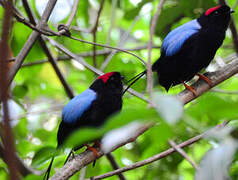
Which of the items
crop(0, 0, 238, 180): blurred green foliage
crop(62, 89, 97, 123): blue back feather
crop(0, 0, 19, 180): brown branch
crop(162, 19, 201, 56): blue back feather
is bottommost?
crop(0, 0, 238, 180): blurred green foliage

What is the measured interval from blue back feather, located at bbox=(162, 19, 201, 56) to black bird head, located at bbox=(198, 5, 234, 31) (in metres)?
0.09

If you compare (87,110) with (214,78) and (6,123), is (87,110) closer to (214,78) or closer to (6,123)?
(214,78)

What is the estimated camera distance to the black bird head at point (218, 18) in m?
3.74


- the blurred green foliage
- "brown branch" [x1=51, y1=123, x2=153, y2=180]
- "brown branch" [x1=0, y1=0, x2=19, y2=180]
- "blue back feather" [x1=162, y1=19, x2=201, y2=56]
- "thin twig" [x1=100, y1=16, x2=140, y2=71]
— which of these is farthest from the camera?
"thin twig" [x1=100, y1=16, x2=140, y2=71]

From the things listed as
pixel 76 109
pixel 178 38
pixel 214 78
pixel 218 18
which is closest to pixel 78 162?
pixel 76 109

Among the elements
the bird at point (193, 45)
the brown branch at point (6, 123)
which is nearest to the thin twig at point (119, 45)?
the bird at point (193, 45)

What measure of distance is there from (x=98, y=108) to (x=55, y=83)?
8.81 ft

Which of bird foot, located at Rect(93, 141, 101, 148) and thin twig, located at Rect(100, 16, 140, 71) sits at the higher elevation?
thin twig, located at Rect(100, 16, 140, 71)

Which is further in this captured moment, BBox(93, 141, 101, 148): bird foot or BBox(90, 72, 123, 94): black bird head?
BBox(90, 72, 123, 94): black bird head

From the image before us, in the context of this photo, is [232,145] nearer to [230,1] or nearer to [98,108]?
[98,108]

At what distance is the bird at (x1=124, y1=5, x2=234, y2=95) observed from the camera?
3668mm

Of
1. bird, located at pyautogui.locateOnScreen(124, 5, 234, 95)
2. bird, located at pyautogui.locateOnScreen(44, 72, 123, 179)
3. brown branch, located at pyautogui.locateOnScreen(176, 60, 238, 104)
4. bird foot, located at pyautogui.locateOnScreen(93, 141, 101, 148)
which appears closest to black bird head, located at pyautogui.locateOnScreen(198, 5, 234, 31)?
bird, located at pyautogui.locateOnScreen(124, 5, 234, 95)

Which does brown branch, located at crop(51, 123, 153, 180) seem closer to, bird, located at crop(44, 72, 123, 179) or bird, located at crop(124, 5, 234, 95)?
bird, located at crop(44, 72, 123, 179)

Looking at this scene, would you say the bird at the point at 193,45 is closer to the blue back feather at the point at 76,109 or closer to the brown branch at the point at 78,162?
the blue back feather at the point at 76,109
